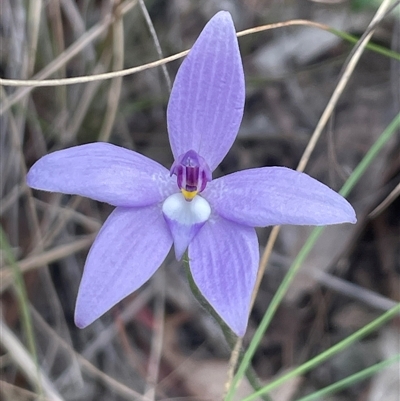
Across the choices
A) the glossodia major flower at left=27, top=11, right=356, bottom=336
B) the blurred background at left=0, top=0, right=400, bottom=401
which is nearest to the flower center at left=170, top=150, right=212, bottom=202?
the glossodia major flower at left=27, top=11, right=356, bottom=336

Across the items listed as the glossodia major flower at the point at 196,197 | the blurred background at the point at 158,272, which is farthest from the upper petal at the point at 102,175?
the blurred background at the point at 158,272

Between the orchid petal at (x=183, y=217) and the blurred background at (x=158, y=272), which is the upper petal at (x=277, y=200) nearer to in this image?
the orchid petal at (x=183, y=217)

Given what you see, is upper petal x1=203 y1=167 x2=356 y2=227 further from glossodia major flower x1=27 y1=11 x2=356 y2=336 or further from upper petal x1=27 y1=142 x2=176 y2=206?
upper petal x1=27 y1=142 x2=176 y2=206

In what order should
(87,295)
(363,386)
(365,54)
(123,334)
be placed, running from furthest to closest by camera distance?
(365,54), (123,334), (363,386), (87,295)

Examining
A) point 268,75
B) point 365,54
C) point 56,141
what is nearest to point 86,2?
point 56,141

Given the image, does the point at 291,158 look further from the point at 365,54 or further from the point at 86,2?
the point at 86,2
